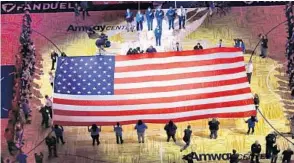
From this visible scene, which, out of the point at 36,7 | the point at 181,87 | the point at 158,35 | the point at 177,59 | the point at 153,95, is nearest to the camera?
the point at 153,95

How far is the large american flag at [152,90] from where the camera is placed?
19.7 meters

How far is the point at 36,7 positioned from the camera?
22.2 m

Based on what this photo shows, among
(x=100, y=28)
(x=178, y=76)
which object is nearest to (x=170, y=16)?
(x=100, y=28)

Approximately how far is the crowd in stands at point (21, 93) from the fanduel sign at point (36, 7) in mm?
229

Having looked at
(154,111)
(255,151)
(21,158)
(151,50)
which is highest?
(151,50)

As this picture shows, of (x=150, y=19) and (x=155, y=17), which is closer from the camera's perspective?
(x=150, y=19)

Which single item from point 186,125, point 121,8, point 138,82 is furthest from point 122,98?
point 121,8

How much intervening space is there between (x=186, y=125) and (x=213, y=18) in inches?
154

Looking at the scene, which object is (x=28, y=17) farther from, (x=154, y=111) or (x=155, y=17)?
(x=154, y=111)

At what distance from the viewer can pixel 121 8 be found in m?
22.2

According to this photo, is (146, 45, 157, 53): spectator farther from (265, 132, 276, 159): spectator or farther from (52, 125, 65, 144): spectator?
(265, 132, 276, 159): spectator

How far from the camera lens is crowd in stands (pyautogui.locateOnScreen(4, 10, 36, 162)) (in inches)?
772

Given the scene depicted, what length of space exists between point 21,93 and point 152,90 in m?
3.83

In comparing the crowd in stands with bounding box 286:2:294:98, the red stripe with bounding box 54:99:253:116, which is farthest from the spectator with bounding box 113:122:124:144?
the crowd in stands with bounding box 286:2:294:98
